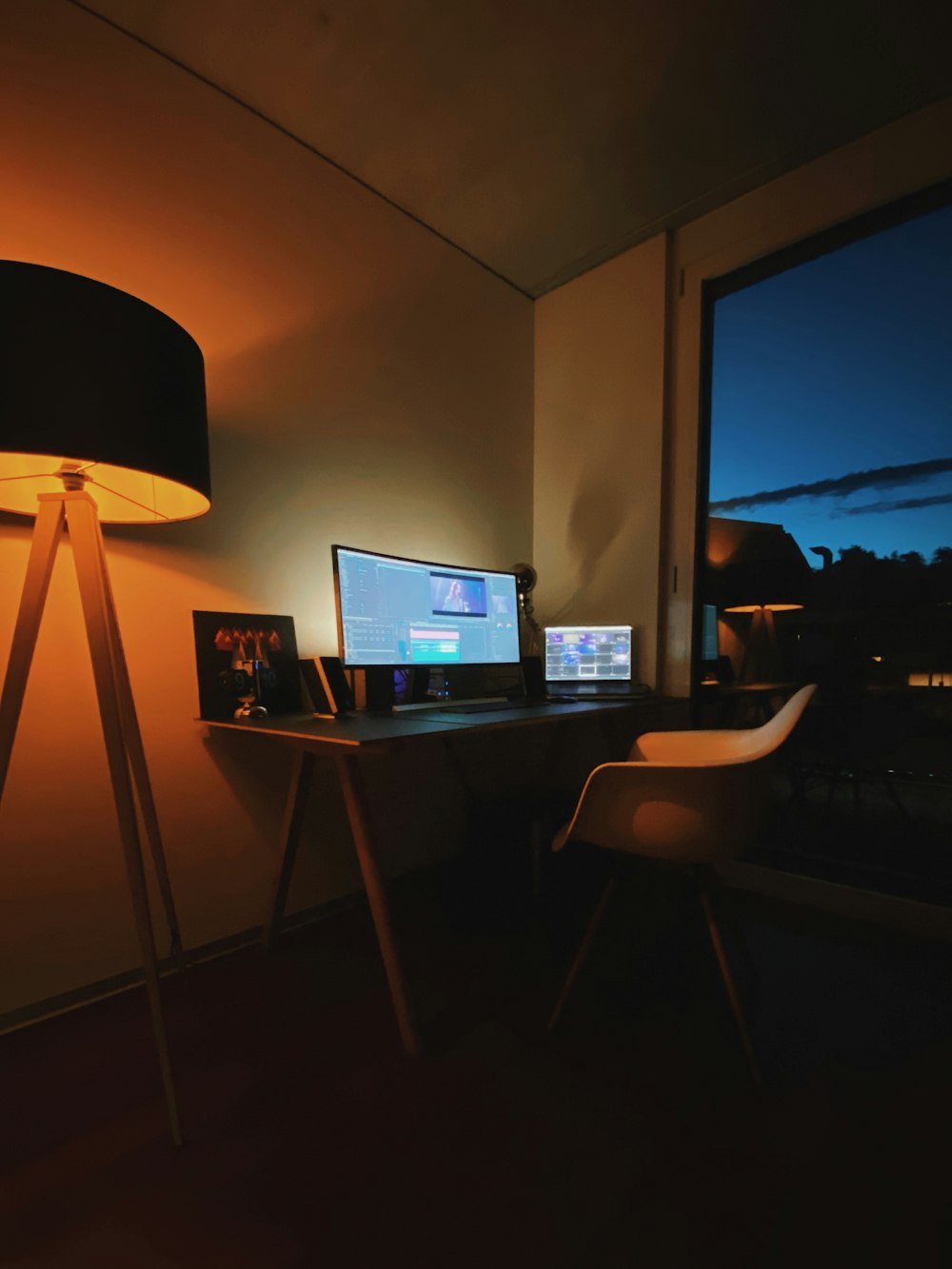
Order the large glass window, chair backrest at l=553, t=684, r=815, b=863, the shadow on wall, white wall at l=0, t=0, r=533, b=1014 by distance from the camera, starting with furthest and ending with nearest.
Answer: the shadow on wall
the large glass window
white wall at l=0, t=0, r=533, b=1014
chair backrest at l=553, t=684, r=815, b=863

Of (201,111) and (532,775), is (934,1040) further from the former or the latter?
(201,111)

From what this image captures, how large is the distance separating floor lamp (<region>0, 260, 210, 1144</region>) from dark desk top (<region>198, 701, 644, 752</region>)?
329 mm

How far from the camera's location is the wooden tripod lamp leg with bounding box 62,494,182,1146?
1107mm

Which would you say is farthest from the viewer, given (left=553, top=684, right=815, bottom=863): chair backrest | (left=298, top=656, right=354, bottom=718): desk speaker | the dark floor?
(left=298, top=656, right=354, bottom=718): desk speaker

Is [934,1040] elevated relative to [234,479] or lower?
lower

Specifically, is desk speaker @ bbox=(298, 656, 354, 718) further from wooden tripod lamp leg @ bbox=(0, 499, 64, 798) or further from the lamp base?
wooden tripod lamp leg @ bbox=(0, 499, 64, 798)

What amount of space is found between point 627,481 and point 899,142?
1.35m

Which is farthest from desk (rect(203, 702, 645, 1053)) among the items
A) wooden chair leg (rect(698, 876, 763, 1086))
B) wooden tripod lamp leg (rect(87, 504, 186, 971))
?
wooden chair leg (rect(698, 876, 763, 1086))

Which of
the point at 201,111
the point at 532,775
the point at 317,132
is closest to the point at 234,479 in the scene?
the point at 201,111

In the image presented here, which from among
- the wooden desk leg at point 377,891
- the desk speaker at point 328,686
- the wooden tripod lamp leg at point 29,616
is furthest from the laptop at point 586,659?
the wooden tripod lamp leg at point 29,616

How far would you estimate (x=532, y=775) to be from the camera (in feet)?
9.12

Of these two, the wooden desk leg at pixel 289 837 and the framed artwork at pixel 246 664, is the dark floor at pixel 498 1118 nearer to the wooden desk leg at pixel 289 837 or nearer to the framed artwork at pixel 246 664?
the wooden desk leg at pixel 289 837

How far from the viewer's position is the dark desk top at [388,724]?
1.29 m

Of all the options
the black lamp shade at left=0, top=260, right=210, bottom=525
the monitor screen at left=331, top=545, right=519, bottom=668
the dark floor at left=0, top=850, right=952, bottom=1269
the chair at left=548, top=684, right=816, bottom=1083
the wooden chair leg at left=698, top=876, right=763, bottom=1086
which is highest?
the black lamp shade at left=0, top=260, right=210, bottom=525
